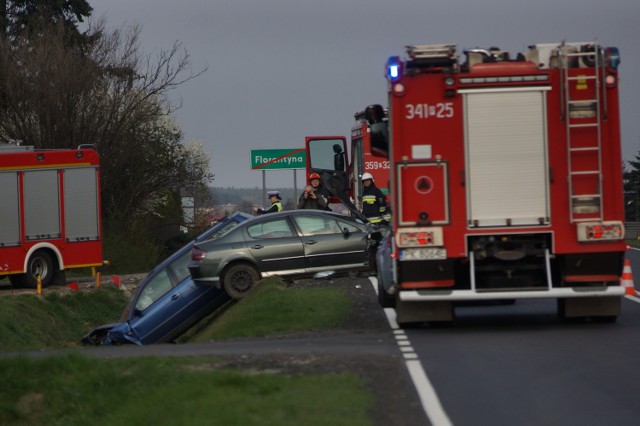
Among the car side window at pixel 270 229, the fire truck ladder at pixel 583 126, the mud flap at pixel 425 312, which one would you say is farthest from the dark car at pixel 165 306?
the fire truck ladder at pixel 583 126

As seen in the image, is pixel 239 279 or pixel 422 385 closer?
pixel 422 385

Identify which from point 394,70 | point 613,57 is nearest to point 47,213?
point 394,70

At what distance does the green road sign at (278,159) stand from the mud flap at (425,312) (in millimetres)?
27578

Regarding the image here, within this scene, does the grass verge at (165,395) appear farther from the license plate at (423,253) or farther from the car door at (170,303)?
the car door at (170,303)

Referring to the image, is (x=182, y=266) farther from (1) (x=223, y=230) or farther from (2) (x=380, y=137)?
(2) (x=380, y=137)

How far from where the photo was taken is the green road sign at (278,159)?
44.4 m

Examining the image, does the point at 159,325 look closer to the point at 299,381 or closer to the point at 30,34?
the point at 299,381

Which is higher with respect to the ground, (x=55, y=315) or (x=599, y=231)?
(x=599, y=231)

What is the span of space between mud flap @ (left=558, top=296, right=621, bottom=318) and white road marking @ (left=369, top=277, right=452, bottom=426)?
2170mm

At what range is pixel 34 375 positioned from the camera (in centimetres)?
1245

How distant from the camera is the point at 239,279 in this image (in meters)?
22.5

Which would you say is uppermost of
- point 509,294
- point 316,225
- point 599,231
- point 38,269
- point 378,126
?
point 378,126

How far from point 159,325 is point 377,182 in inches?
628

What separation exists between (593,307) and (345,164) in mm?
25171
